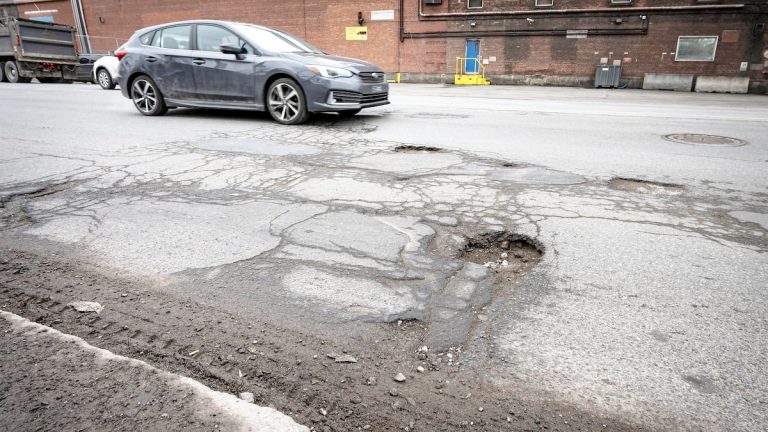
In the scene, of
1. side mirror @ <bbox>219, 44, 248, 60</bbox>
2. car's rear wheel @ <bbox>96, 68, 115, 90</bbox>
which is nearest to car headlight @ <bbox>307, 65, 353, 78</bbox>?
side mirror @ <bbox>219, 44, 248, 60</bbox>

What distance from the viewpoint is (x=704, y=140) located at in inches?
289

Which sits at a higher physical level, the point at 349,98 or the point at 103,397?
the point at 349,98

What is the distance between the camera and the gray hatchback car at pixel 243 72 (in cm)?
806

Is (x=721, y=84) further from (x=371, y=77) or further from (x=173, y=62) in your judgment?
(x=173, y=62)

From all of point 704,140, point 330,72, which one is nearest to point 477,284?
point 330,72

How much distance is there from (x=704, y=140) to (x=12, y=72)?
87.9ft

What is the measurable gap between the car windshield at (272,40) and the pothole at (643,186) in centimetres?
611

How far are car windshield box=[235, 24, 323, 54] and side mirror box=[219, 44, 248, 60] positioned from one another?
0.90 ft

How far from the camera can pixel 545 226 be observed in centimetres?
371

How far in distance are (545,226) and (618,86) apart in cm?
2230

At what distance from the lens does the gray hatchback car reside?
806 centimetres

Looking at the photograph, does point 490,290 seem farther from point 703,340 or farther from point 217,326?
point 217,326

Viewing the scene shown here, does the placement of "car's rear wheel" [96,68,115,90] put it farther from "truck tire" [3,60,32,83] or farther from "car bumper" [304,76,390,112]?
"car bumper" [304,76,390,112]

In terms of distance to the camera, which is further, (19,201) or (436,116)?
(436,116)
